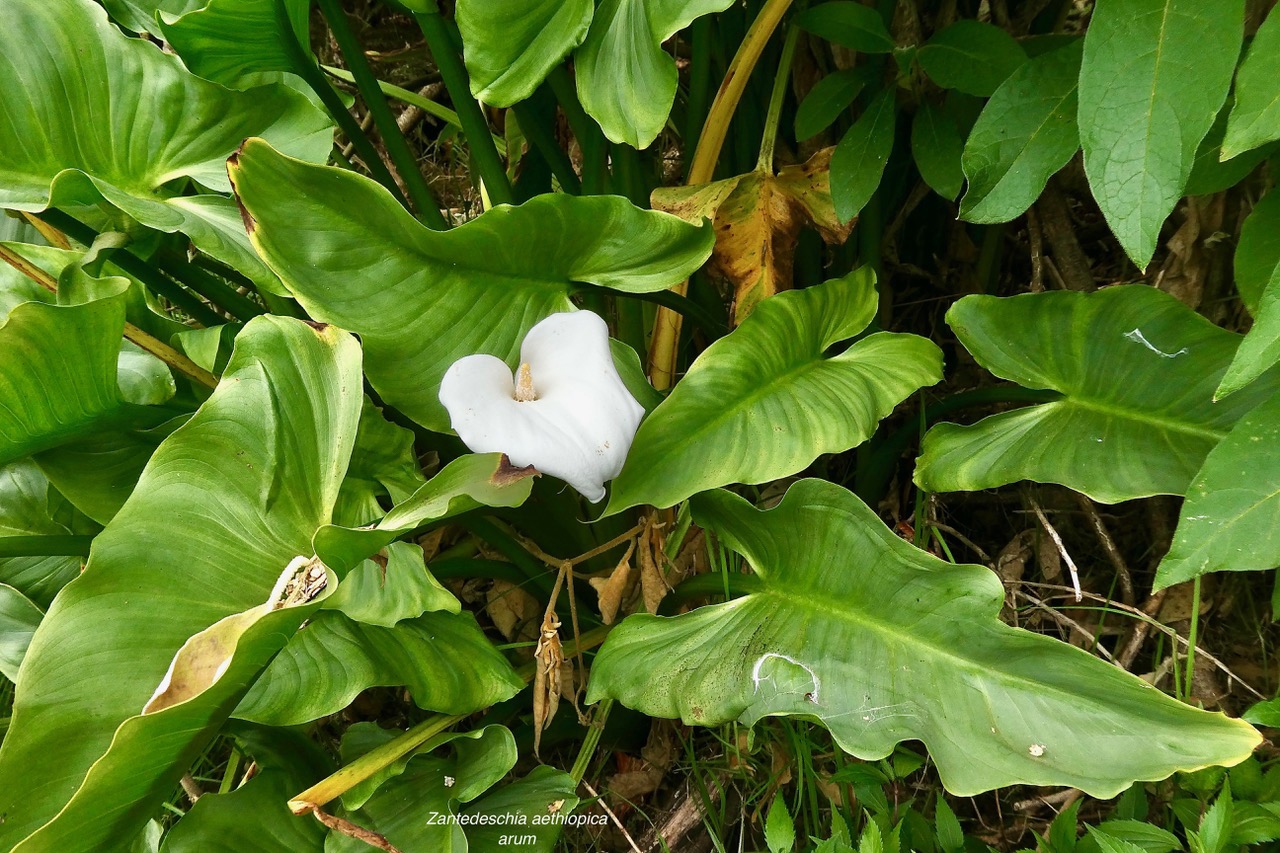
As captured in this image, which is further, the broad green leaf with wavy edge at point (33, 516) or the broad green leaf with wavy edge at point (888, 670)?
the broad green leaf with wavy edge at point (33, 516)

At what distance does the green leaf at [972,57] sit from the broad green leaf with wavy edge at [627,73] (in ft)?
0.67

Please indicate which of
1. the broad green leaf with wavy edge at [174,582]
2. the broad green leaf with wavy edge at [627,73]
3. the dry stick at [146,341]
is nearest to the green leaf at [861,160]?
the broad green leaf with wavy edge at [627,73]

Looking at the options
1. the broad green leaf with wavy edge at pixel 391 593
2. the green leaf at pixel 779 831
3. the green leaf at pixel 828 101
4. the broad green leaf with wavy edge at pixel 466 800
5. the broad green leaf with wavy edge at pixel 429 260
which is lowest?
the broad green leaf with wavy edge at pixel 466 800

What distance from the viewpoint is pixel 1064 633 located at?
0.81m

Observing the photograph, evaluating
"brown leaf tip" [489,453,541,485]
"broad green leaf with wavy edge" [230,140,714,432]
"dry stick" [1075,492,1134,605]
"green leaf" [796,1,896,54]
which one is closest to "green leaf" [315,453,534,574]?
"brown leaf tip" [489,453,541,485]

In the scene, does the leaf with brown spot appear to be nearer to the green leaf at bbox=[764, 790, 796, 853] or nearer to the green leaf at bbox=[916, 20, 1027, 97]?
the green leaf at bbox=[916, 20, 1027, 97]

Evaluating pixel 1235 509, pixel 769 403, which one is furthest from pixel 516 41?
pixel 1235 509

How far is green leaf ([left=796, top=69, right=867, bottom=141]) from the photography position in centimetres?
77

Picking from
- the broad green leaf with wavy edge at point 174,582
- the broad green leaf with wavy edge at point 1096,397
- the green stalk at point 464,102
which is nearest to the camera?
the broad green leaf with wavy edge at point 174,582

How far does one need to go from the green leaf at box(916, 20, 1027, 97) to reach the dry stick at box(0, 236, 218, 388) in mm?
615

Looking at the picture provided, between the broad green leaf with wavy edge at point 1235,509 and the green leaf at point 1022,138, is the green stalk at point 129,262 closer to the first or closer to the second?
the green leaf at point 1022,138

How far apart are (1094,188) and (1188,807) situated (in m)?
0.38

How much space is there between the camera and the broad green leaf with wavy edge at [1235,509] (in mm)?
470

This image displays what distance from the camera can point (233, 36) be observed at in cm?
71
